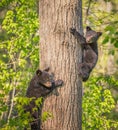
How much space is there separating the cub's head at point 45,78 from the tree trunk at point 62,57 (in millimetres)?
119

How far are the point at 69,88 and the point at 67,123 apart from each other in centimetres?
56

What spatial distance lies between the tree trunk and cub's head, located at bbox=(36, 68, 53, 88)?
12 cm

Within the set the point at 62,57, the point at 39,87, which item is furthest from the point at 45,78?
the point at 62,57

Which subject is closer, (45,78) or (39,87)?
(45,78)

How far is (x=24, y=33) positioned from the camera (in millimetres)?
8844

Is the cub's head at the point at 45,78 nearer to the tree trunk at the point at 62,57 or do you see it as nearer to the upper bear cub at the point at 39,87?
the upper bear cub at the point at 39,87

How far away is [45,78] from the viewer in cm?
598

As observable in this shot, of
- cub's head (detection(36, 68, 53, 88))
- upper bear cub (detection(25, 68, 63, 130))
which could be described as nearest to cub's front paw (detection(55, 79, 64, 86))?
upper bear cub (detection(25, 68, 63, 130))

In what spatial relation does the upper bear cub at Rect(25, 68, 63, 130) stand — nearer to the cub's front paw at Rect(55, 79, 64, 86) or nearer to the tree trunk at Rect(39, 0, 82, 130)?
the cub's front paw at Rect(55, 79, 64, 86)

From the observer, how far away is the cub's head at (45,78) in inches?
219

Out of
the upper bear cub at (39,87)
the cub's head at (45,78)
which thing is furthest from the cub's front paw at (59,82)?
the cub's head at (45,78)

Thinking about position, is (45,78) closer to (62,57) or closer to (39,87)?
(39,87)

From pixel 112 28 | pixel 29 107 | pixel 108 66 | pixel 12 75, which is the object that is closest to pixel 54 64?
pixel 29 107

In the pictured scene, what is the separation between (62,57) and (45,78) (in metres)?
0.68
